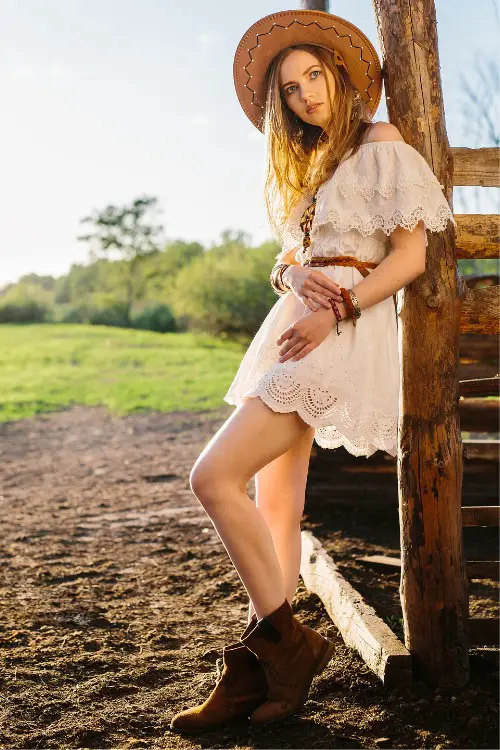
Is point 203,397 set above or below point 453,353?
below

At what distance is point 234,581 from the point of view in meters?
4.65

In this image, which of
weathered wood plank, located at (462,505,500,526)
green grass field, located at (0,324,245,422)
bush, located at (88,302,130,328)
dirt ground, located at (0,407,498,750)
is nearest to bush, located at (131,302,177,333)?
bush, located at (88,302,130,328)

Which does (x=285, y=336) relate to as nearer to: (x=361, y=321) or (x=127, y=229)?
→ (x=361, y=321)

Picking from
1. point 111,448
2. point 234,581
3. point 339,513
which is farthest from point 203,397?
point 234,581

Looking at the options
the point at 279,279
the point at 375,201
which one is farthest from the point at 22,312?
the point at 375,201

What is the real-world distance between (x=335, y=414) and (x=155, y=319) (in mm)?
35123

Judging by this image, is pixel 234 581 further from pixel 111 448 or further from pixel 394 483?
pixel 111 448

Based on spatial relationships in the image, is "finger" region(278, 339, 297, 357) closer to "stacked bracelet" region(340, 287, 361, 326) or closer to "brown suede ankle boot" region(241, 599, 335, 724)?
"stacked bracelet" region(340, 287, 361, 326)

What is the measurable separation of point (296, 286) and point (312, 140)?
697mm

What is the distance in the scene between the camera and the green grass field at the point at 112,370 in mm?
15094

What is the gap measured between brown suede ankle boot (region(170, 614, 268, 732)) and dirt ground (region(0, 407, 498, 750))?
5 cm

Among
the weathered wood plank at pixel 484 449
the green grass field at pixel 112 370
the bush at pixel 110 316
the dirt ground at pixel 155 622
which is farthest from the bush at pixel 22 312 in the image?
the weathered wood plank at pixel 484 449

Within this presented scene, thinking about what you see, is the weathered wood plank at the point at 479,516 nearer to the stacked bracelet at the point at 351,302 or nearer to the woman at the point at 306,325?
the woman at the point at 306,325

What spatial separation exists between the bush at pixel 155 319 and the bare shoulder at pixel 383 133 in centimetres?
3341
